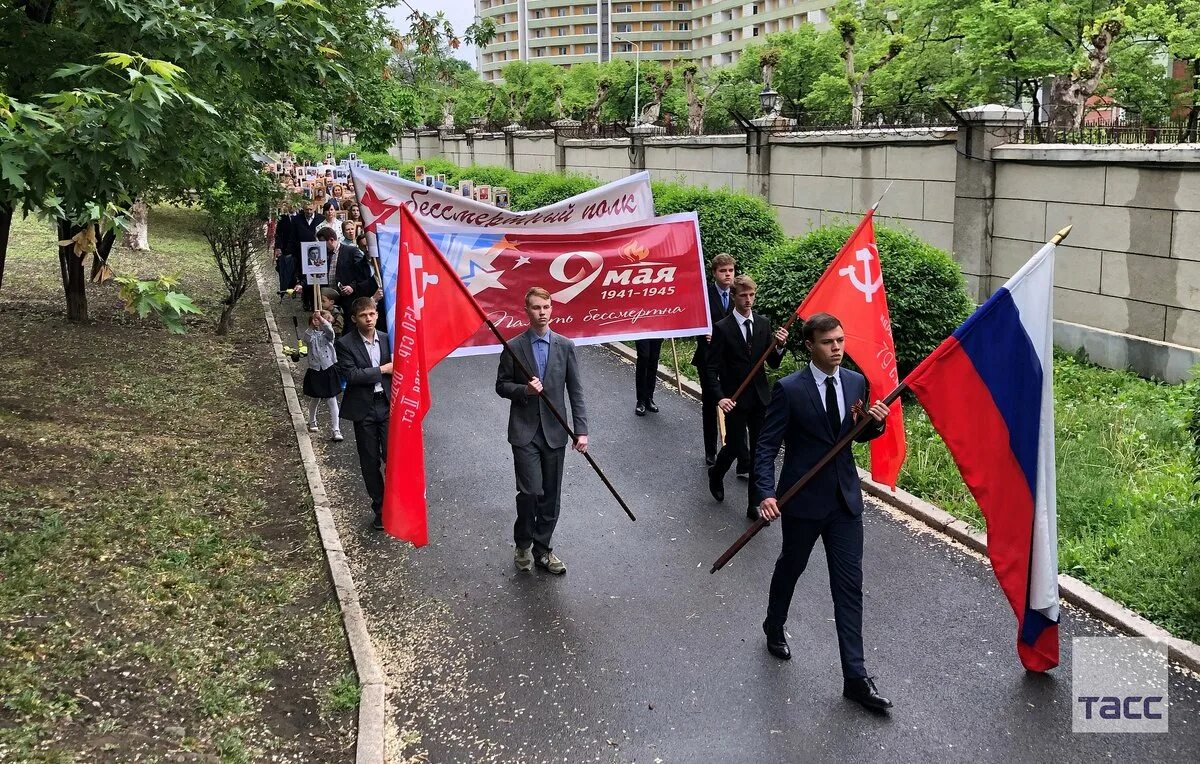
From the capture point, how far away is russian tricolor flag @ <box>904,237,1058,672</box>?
18.6 feet

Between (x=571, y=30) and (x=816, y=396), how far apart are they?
12562 centimetres

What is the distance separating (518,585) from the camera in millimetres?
7305

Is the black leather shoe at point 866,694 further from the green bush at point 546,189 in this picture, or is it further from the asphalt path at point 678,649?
the green bush at point 546,189

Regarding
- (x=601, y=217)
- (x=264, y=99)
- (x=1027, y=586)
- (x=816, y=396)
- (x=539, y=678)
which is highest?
(x=264, y=99)

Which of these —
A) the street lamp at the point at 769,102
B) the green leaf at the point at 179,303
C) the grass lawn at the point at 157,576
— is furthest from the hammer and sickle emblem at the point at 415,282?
the street lamp at the point at 769,102

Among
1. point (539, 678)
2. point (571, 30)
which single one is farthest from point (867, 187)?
point (571, 30)

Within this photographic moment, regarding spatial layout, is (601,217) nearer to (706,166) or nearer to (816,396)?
(816,396)

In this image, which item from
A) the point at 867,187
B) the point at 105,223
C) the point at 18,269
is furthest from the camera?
the point at 18,269

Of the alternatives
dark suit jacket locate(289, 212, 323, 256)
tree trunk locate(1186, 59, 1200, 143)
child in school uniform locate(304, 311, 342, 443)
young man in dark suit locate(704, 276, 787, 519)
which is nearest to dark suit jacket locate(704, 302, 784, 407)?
young man in dark suit locate(704, 276, 787, 519)

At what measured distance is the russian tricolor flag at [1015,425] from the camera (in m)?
5.66

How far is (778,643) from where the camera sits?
20.2 ft

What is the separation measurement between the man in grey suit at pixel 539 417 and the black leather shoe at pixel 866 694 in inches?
96.5

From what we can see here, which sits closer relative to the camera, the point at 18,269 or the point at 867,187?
the point at 867,187

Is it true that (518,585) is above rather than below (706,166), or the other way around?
below
